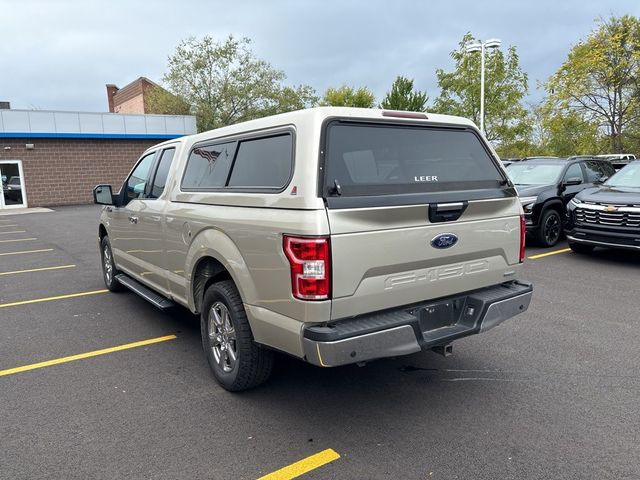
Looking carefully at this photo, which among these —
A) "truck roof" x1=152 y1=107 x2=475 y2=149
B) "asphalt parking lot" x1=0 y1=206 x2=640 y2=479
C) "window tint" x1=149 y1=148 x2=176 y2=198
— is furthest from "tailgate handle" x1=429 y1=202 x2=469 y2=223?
"window tint" x1=149 y1=148 x2=176 y2=198

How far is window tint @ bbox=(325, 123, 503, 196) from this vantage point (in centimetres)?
312

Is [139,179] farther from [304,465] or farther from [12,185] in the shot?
[12,185]

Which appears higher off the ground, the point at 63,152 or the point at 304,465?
the point at 63,152

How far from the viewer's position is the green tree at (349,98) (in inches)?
2265

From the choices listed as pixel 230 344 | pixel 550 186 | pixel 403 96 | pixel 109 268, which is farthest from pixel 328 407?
pixel 403 96

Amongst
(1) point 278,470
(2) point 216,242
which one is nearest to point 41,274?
(2) point 216,242

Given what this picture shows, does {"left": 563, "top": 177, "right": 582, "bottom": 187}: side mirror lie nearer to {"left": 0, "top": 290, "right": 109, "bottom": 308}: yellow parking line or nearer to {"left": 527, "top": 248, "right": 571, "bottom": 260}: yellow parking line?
{"left": 527, "top": 248, "right": 571, "bottom": 260}: yellow parking line

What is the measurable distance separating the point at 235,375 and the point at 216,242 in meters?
0.98

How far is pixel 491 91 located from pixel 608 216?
24.2 m

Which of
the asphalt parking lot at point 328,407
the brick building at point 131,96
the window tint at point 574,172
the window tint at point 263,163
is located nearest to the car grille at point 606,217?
the window tint at point 574,172

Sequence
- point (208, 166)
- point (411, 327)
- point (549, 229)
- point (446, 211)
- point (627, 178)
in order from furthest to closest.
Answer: point (549, 229)
point (627, 178)
point (208, 166)
point (446, 211)
point (411, 327)

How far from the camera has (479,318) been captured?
343cm

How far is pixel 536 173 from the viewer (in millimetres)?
10562

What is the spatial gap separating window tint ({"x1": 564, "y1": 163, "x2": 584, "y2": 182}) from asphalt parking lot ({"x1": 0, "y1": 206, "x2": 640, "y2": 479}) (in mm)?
5376
